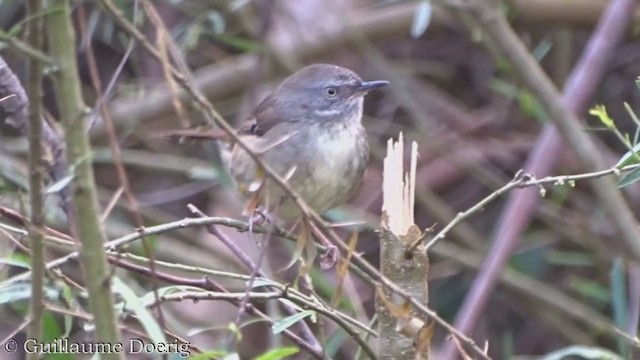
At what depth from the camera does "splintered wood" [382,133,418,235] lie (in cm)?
209

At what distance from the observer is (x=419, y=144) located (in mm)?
5160

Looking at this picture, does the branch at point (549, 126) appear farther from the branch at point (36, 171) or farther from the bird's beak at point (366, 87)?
the branch at point (36, 171)

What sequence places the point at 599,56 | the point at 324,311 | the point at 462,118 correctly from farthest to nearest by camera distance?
the point at 462,118 → the point at 599,56 → the point at 324,311

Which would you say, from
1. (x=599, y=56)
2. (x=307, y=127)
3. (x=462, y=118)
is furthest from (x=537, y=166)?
(x=462, y=118)

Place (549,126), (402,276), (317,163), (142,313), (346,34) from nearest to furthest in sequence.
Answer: (142,313) < (402,276) < (317,163) < (549,126) < (346,34)

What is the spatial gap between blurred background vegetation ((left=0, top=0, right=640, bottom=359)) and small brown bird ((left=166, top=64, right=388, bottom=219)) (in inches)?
20.4

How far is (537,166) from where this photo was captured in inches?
158

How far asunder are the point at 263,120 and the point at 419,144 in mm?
1521

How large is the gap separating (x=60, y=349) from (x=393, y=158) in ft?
2.24

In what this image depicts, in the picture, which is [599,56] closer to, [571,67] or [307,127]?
[307,127]

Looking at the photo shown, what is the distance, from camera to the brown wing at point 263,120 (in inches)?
147

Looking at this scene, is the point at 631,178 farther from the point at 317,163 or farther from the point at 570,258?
the point at 570,258

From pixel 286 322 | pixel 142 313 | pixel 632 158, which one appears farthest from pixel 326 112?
pixel 142 313

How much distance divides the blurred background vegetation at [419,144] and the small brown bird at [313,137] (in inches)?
20.4
